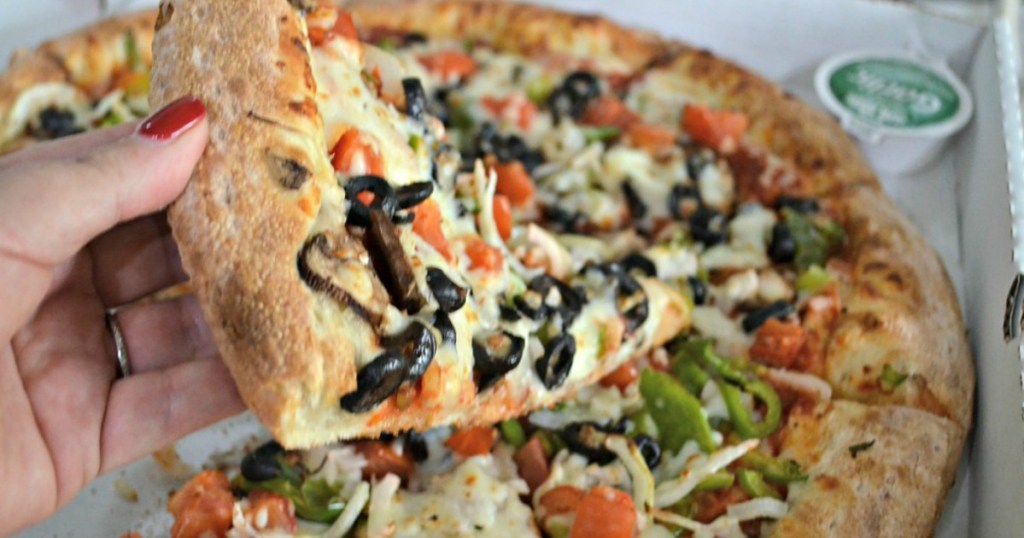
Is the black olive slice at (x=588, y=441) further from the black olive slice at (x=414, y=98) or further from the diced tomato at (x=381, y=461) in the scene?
the black olive slice at (x=414, y=98)

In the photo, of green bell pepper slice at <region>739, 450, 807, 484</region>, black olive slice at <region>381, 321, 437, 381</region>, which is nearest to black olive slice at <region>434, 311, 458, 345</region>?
black olive slice at <region>381, 321, 437, 381</region>

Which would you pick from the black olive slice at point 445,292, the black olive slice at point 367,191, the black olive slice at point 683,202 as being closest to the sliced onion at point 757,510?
the black olive slice at point 445,292

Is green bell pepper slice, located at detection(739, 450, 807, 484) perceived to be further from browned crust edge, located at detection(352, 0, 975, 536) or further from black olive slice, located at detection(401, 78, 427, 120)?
black olive slice, located at detection(401, 78, 427, 120)

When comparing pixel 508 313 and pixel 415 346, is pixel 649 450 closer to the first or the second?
pixel 508 313

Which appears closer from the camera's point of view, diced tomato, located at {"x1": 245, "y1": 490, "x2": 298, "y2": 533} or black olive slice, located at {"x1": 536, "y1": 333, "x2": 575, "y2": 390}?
diced tomato, located at {"x1": 245, "y1": 490, "x2": 298, "y2": 533}

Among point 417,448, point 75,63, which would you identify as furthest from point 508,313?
point 75,63

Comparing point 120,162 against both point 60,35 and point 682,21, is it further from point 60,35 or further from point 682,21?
point 682,21
